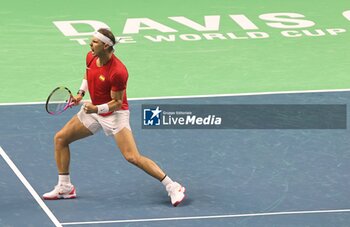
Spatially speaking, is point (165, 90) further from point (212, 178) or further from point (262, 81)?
point (212, 178)

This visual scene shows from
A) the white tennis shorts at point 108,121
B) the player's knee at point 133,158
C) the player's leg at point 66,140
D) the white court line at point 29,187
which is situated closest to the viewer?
the white court line at point 29,187

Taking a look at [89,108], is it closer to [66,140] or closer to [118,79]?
[118,79]

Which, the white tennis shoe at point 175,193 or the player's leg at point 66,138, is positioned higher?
the player's leg at point 66,138

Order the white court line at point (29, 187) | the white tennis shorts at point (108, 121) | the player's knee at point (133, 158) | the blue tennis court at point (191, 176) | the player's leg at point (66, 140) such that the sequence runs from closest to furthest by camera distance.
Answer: the white court line at point (29, 187), the blue tennis court at point (191, 176), the player's knee at point (133, 158), the white tennis shorts at point (108, 121), the player's leg at point (66, 140)

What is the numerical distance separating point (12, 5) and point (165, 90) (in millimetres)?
7061

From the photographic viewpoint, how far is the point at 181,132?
21.9 m

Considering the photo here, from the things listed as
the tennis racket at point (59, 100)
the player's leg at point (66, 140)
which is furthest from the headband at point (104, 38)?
the player's leg at point (66, 140)

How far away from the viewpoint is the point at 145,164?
18594 millimetres

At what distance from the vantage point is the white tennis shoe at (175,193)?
18.6m

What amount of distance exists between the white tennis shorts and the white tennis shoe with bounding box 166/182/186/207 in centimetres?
100

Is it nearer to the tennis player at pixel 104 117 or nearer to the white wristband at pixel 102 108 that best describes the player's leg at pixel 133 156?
the tennis player at pixel 104 117

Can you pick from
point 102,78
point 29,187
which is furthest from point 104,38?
point 29,187

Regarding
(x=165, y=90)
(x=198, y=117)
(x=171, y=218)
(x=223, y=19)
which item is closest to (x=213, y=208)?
(x=171, y=218)

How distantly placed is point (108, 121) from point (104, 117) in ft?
0.27
